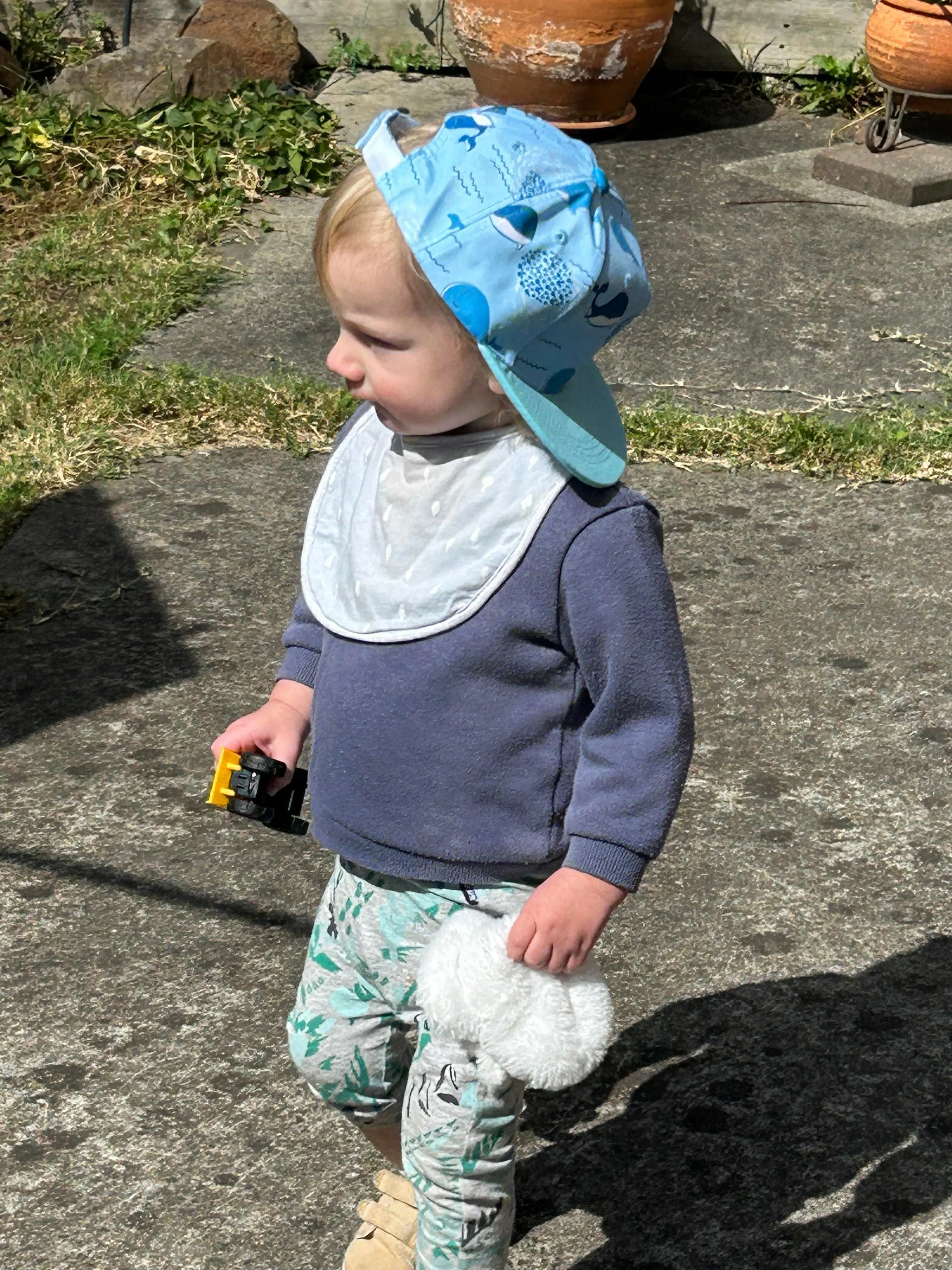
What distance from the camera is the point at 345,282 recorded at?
5.70ft

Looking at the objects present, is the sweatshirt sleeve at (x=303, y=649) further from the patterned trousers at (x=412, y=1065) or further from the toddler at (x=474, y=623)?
the patterned trousers at (x=412, y=1065)

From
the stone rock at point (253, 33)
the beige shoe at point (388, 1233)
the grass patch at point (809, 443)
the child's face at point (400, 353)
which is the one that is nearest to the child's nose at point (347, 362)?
the child's face at point (400, 353)

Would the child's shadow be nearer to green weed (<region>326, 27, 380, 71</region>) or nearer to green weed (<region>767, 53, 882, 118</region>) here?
green weed (<region>767, 53, 882, 118</region>)

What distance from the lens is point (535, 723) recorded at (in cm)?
181

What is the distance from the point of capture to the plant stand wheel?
253 inches

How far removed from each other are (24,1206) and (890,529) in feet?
8.59

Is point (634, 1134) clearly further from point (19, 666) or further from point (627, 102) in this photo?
point (627, 102)

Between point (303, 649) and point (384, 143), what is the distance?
665mm

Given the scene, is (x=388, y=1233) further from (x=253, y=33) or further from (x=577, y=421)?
(x=253, y=33)

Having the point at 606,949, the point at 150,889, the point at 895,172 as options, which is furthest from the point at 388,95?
the point at 606,949

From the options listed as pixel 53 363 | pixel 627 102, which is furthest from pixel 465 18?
pixel 53 363

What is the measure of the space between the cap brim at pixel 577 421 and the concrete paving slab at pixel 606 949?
108 centimetres

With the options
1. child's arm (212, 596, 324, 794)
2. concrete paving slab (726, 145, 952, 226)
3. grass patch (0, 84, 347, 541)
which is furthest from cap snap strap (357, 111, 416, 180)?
concrete paving slab (726, 145, 952, 226)

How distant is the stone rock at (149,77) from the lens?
22.1ft
